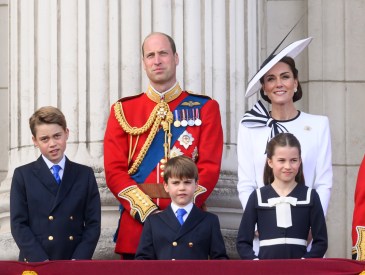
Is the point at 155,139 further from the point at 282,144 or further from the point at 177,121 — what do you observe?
the point at 282,144

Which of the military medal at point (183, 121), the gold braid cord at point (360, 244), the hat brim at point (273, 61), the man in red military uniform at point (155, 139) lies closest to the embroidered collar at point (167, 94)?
the man in red military uniform at point (155, 139)

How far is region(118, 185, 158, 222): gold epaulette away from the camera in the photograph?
855 centimetres

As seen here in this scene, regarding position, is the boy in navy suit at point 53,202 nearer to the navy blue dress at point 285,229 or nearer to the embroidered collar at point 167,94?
the embroidered collar at point 167,94

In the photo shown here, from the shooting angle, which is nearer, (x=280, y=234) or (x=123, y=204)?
(x=280, y=234)

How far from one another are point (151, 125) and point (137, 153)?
19 centimetres

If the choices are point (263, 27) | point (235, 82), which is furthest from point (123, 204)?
point (263, 27)

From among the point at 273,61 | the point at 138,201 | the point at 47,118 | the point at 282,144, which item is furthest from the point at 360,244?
the point at 47,118

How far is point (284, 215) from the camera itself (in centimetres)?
809

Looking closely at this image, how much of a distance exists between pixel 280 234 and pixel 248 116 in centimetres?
92

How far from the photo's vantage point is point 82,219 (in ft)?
27.9

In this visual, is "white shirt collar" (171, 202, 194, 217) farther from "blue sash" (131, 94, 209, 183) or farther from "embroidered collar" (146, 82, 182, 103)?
"embroidered collar" (146, 82, 182, 103)

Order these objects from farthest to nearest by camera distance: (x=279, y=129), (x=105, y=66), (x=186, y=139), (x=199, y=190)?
(x=105, y=66) < (x=186, y=139) < (x=279, y=129) < (x=199, y=190)

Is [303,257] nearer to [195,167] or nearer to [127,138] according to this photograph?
[195,167]

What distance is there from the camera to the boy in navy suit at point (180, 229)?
8203mm
